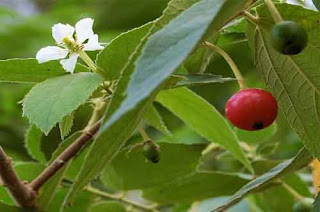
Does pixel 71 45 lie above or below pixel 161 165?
above

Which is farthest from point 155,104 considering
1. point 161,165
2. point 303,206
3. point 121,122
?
point 121,122

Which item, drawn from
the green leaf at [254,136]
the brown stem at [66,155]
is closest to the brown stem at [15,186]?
the brown stem at [66,155]

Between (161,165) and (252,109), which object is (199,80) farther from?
(161,165)

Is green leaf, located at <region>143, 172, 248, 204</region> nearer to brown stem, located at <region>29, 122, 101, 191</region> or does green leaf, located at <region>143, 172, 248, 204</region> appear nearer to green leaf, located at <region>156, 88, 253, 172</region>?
green leaf, located at <region>156, 88, 253, 172</region>

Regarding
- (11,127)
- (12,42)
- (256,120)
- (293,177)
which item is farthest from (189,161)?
(12,42)

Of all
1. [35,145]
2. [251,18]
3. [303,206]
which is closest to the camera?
[251,18]

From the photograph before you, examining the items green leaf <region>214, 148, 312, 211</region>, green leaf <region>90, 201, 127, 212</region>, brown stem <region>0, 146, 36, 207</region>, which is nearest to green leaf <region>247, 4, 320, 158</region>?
green leaf <region>214, 148, 312, 211</region>
